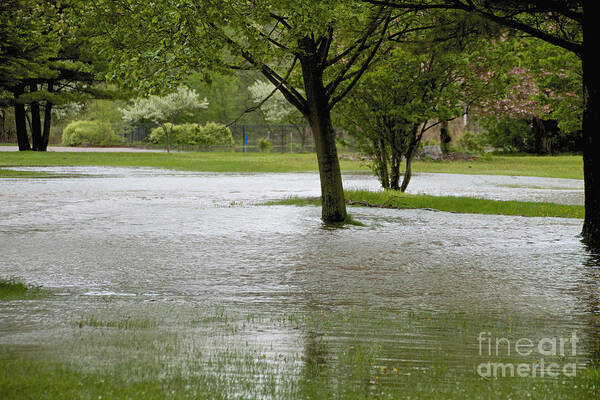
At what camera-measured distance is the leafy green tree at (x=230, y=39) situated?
9.75 metres

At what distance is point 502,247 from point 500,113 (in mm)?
33412

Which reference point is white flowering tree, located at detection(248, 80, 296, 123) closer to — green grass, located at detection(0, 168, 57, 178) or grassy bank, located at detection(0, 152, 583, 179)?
grassy bank, located at detection(0, 152, 583, 179)

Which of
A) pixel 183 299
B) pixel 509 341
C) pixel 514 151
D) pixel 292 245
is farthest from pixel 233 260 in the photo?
pixel 514 151

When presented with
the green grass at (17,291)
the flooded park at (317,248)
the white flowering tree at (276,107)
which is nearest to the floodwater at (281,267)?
the flooded park at (317,248)

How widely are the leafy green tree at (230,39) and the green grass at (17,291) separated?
3376 mm

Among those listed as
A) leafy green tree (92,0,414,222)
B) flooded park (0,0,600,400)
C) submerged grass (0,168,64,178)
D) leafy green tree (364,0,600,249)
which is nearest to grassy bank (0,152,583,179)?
submerged grass (0,168,64,178)

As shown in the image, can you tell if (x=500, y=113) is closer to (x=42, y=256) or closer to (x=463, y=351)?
(x=42, y=256)

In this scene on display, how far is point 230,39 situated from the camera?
1169cm

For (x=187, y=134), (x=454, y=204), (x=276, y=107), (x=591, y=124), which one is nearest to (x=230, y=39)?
(x=591, y=124)

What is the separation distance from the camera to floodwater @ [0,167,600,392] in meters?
6.50

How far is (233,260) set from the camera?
10.1 meters

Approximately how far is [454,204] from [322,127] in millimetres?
5338

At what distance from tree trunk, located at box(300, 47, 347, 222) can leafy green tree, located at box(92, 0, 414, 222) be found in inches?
0.8

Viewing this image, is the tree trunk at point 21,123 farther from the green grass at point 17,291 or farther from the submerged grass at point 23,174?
the green grass at point 17,291
